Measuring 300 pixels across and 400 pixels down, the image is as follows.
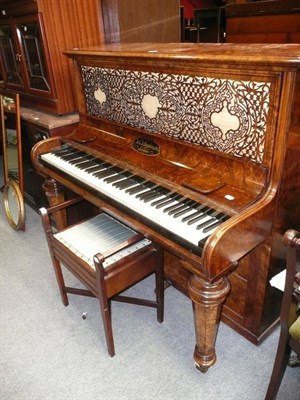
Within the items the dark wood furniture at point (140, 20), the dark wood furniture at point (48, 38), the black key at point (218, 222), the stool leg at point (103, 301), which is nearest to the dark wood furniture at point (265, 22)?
the dark wood furniture at point (140, 20)

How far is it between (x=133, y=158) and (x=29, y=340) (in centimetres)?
113

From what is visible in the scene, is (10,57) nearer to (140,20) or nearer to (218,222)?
(140,20)

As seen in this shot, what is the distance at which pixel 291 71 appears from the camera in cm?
106

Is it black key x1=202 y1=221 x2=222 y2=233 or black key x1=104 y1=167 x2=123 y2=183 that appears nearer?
black key x1=202 y1=221 x2=222 y2=233

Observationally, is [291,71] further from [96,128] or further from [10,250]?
[10,250]

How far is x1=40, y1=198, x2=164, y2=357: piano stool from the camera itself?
1457mm

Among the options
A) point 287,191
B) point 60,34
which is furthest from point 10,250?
point 287,191

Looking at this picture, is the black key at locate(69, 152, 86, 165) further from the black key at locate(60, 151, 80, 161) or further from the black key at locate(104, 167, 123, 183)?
the black key at locate(104, 167, 123, 183)

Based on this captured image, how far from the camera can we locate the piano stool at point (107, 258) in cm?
146

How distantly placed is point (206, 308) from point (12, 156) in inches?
88.5

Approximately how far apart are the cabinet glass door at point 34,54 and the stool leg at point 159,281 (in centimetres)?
148

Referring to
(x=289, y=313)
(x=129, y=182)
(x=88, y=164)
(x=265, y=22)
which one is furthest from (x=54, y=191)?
(x=265, y=22)

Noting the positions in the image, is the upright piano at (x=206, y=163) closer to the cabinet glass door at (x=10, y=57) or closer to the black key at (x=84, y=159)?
the black key at (x=84, y=159)

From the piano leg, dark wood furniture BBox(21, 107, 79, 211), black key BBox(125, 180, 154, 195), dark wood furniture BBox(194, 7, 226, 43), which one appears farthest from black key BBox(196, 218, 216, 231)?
dark wood furniture BBox(194, 7, 226, 43)
